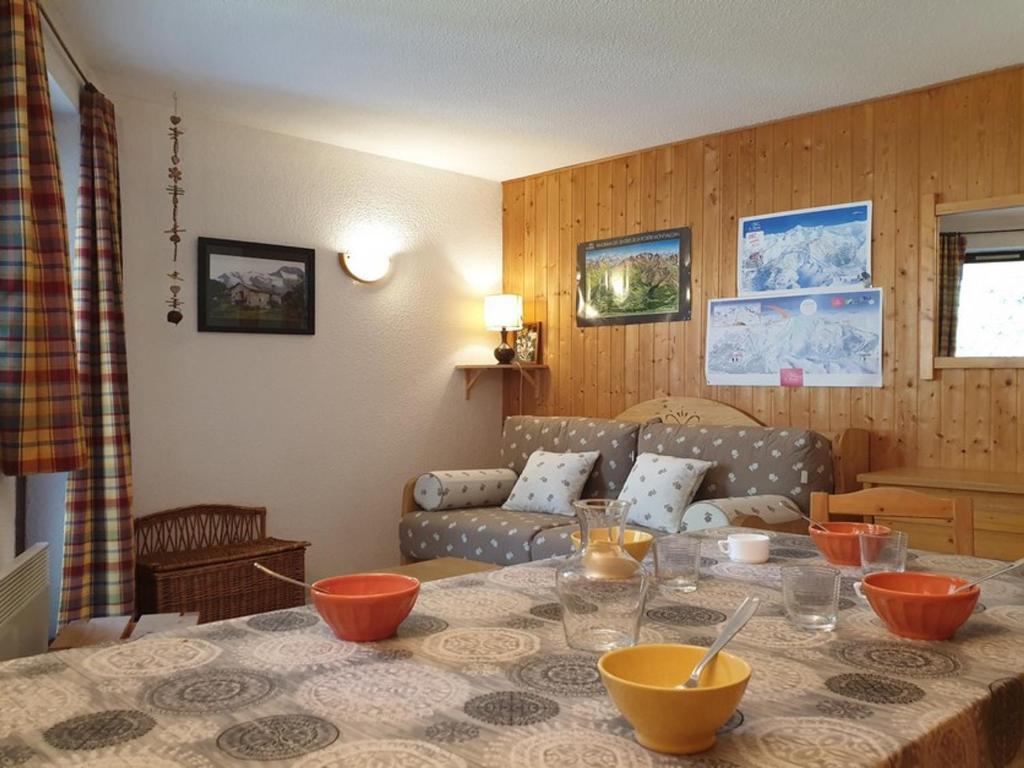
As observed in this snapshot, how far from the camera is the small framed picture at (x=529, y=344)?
5.04 m

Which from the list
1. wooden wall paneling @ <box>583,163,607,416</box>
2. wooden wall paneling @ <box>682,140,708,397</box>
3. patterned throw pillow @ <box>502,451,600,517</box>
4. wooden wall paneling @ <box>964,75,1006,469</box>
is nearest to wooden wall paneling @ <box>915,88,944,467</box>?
wooden wall paneling @ <box>964,75,1006,469</box>

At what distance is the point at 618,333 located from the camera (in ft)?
15.3

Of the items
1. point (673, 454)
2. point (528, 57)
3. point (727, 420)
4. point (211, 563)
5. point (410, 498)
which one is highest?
point (528, 57)

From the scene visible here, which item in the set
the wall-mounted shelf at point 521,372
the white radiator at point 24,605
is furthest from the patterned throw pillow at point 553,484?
the white radiator at point 24,605

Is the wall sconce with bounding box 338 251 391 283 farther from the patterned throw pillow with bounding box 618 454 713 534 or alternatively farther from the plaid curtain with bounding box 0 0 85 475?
the plaid curtain with bounding box 0 0 85 475

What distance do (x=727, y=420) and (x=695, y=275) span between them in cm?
78

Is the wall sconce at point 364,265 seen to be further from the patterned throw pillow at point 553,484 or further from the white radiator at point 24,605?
the white radiator at point 24,605

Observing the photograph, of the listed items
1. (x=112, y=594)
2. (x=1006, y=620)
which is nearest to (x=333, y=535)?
(x=112, y=594)

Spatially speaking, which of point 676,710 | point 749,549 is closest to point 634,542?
point 749,549

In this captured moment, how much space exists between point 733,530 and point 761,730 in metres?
1.24

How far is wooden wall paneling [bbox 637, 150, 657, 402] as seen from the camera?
4461mm

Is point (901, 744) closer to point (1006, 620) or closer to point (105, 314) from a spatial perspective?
point (1006, 620)

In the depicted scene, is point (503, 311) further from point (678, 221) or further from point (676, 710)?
point (676, 710)

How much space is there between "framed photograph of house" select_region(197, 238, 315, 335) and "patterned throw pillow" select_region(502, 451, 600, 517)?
4.52 feet
